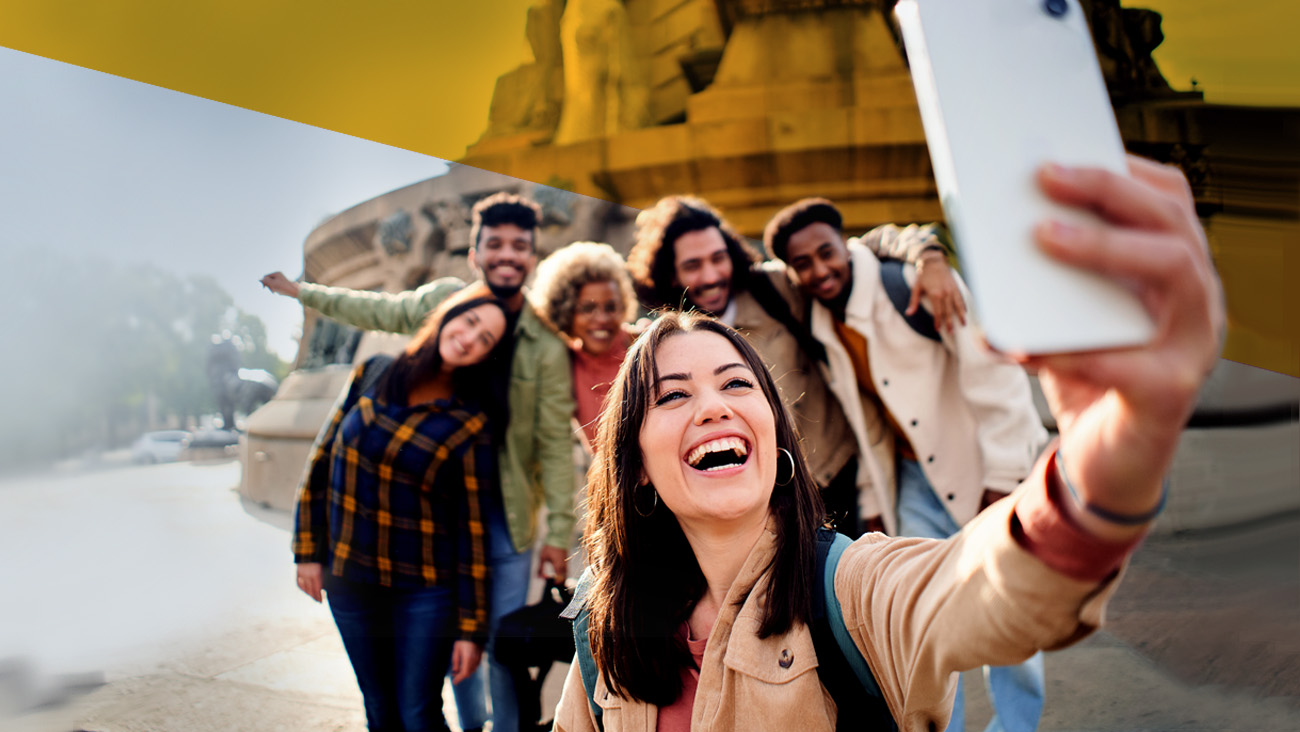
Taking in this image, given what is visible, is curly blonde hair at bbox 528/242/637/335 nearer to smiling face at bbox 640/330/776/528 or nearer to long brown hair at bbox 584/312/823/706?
long brown hair at bbox 584/312/823/706

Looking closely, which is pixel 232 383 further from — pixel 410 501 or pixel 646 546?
pixel 646 546

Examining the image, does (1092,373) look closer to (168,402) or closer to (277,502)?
(168,402)

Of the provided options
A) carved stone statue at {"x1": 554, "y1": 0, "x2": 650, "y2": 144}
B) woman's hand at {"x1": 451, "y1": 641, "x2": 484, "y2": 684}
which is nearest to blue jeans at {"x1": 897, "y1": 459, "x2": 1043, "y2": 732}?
woman's hand at {"x1": 451, "y1": 641, "x2": 484, "y2": 684}

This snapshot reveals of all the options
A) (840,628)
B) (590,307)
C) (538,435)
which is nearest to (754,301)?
(590,307)

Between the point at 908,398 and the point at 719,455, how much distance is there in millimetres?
1349

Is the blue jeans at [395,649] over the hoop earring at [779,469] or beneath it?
beneath

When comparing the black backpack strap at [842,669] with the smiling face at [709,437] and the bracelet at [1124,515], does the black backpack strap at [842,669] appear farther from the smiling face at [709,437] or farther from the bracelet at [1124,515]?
the bracelet at [1124,515]

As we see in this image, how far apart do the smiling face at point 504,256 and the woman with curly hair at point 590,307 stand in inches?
5.4

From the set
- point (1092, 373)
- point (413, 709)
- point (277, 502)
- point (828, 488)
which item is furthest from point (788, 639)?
point (277, 502)

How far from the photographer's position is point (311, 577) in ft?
8.99

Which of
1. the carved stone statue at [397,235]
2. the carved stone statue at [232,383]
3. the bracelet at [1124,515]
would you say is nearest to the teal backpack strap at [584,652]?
the bracelet at [1124,515]

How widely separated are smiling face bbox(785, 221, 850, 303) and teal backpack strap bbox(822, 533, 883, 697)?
1490 millimetres

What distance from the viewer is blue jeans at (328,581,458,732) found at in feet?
8.50

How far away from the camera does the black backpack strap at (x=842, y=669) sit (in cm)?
113
